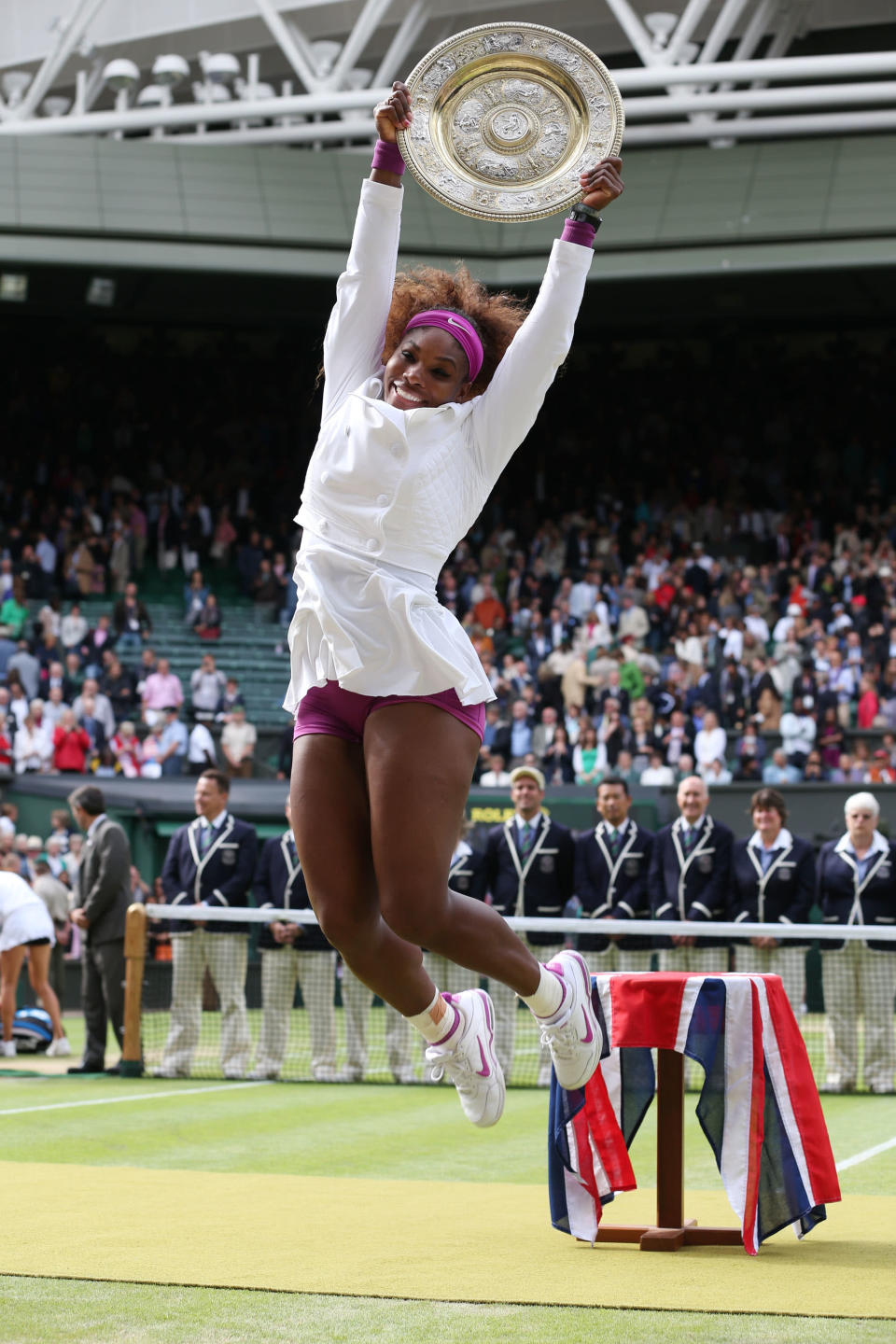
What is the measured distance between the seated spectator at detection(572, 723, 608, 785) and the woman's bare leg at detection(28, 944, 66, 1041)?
8205mm

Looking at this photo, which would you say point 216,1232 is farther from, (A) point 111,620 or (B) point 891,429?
(B) point 891,429

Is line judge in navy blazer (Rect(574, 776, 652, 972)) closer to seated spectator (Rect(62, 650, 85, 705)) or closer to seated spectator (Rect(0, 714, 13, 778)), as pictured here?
seated spectator (Rect(0, 714, 13, 778))

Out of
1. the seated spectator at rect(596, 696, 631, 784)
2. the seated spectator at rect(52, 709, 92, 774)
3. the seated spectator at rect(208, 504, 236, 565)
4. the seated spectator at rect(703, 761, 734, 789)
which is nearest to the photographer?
the seated spectator at rect(703, 761, 734, 789)

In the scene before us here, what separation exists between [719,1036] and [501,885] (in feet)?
22.3

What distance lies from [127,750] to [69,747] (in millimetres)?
772

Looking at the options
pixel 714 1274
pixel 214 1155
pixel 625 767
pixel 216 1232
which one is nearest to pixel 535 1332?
pixel 714 1274

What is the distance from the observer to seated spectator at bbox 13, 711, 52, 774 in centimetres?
2097

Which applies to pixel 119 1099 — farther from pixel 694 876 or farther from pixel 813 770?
pixel 813 770

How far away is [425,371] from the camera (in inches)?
178

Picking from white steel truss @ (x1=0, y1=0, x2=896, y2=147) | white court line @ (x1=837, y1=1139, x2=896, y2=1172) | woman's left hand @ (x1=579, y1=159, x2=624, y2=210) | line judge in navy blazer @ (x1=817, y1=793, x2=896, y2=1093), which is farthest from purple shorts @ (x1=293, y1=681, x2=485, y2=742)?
white steel truss @ (x1=0, y1=0, x2=896, y2=147)

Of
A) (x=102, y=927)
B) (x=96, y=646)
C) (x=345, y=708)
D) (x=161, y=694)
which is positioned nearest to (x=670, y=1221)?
(x=345, y=708)

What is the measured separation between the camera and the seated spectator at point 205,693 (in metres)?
22.5

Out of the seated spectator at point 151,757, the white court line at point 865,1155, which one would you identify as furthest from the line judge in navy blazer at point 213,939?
the seated spectator at point 151,757

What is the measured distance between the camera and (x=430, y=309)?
467cm
